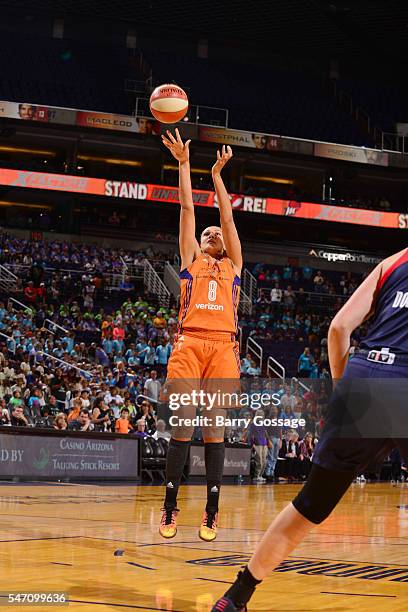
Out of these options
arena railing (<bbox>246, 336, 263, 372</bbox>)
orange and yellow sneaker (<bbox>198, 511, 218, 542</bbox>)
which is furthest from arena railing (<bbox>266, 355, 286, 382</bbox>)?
orange and yellow sneaker (<bbox>198, 511, 218, 542</bbox>)

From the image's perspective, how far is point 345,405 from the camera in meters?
3.60

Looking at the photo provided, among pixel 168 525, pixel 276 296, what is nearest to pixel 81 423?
pixel 168 525

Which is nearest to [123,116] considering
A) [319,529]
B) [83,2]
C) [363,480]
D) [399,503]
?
[83,2]

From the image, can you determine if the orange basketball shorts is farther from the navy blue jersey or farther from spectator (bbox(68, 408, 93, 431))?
spectator (bbox(68, 408, 93, 431))

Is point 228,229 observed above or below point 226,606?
above

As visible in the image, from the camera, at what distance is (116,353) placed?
83.8 feet

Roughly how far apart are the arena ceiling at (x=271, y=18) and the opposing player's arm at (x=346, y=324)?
38608mm

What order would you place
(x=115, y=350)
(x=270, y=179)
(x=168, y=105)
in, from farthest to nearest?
1. (x=270, y=179)
2. (x=115, y=350)
3. (x=168, y=105)

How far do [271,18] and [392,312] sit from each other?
4096 cm

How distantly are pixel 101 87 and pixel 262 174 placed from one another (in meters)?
10.1

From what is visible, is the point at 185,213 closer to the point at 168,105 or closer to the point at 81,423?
the point at 168,105

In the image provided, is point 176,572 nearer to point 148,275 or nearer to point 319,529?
point 319,529

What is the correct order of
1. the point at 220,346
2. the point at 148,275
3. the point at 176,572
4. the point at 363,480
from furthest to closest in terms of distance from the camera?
the point at 148,275 < the point at 363,480 < the point at 220,346 < the point at 176,572

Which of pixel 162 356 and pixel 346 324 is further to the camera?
pixel 162 356
